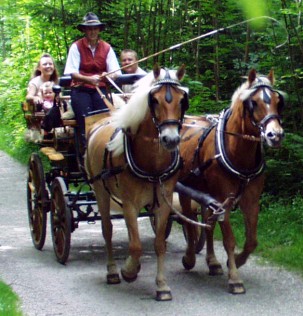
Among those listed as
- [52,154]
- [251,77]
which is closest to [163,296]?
[251,77]

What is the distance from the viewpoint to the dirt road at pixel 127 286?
5.96m

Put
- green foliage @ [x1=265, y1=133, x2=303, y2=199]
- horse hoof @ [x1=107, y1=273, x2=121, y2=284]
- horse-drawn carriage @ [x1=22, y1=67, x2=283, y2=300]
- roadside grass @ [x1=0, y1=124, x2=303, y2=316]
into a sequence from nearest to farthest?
1. horse-drawn carriage @ [x1=22, y1=67, x2=283, y2=300]
2. roadside grass @ [x1=0, y1=124, x2=303, y2=316]
3. horse hoof @ [x1=107, y1=273, x2=121, y2=284]
4. green foliage @ [x1=265, y1=133, x2=303, y2=199]

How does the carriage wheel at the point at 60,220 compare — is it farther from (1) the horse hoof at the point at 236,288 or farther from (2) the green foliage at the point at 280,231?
(2) the green foliage at the point at 280,231

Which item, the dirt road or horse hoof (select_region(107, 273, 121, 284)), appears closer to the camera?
the dirt road

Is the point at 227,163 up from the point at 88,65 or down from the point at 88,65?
down

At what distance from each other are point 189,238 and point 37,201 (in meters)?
2.42

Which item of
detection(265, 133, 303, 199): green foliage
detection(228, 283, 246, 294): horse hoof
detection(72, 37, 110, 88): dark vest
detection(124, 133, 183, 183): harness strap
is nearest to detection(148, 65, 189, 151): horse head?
detection(124, 133, 183, 183): harness strap

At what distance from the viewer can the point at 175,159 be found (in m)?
6.32

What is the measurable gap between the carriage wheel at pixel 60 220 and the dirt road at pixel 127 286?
17 cm

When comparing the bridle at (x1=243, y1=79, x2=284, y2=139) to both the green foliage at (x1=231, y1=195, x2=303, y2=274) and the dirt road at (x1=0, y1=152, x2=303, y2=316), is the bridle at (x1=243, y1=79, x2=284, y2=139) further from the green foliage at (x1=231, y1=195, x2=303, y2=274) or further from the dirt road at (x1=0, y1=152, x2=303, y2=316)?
the green foliage at (x1=231, y1=195, x2=303, y2=274)

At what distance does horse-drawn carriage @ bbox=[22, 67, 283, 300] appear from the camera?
19.7 ft

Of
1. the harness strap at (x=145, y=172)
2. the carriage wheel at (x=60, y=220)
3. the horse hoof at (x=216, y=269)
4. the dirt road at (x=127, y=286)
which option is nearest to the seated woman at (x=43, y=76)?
the dirt road at (x=127, y=286)

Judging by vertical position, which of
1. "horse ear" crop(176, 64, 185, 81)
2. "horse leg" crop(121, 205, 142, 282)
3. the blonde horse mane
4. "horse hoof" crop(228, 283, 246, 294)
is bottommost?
"horse hoof" crop(228, 283, 246, 294)

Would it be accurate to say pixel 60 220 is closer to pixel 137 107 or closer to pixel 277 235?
pixel 137 107
